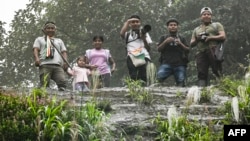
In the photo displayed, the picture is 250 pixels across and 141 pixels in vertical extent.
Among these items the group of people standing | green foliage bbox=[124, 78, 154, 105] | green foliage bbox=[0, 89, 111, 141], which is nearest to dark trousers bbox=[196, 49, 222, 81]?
the group of people standing

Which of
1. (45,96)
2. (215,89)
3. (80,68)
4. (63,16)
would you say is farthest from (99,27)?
(45,96)

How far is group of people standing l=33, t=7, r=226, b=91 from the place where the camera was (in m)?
9.18

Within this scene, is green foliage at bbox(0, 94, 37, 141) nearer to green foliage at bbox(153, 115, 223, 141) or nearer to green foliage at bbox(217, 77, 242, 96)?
green foliage at bbox(153, 115, 223, 141)

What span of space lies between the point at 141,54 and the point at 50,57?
1673 millimetres

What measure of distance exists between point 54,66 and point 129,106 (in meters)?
2.11

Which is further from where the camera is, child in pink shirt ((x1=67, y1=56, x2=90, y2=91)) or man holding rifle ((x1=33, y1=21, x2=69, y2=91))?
child in pink shirt ((x1=67, y1=56, x2=90, y2=91))

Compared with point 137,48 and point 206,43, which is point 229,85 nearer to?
point 206,43

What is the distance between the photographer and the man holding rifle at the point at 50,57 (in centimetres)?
912

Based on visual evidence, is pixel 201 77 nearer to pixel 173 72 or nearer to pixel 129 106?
pixel 173 72

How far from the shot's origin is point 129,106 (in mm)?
7711

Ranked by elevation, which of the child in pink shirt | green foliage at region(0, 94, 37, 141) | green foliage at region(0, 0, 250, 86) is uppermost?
green foliage at region(0, 0, 250, 86)

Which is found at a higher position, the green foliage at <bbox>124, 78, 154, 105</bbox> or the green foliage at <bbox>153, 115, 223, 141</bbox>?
the green foliage at <bbox>124, 78, 154, 105</bbox>

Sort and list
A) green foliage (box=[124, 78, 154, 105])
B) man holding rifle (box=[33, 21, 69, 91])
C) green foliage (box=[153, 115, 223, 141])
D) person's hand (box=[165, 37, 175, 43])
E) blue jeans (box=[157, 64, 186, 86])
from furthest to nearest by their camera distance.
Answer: blue jeans (box=[157, 64, 186, 86]) → person's hand (box=[165, 37, 175, 43]) → man holding rifle (box=[33, 21, 69, 91]) → green foliage (box=[124, 78, 154, 105]) → green foliage (box=[153, 115, 223, 141])

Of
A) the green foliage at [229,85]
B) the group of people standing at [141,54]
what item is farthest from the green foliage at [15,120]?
the green foliage at [229,85]
